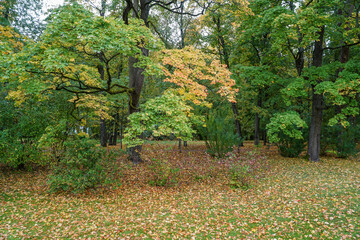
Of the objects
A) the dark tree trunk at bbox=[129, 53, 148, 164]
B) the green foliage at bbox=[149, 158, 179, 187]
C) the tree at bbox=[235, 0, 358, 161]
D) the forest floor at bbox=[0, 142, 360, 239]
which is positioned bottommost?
the forest floor at bbox=[0, 142, 360, 239]

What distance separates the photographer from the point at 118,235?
4.50 metres

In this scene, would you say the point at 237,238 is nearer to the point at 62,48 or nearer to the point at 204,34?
the point at 62,48

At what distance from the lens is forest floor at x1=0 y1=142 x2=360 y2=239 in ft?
15.0

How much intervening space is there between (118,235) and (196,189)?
11.3ft

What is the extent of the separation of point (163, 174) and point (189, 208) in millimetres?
1916

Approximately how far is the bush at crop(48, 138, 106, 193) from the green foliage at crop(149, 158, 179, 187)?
1799mm

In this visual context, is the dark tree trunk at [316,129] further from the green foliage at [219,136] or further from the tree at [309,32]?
the green foliage at [219,136]

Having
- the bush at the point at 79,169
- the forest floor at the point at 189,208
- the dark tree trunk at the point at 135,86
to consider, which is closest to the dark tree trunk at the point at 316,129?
the forest floor at the point at 189,208

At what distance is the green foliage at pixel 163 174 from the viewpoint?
746 cm

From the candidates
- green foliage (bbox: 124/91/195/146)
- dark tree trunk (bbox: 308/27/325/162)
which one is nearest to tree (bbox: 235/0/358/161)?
A: dark tree trunk (bbox: 308/27/325/162)

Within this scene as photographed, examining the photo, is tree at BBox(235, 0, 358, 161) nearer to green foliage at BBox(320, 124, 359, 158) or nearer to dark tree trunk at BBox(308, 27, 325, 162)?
dark tree trunk at BBox(308, 27, 325, 162)

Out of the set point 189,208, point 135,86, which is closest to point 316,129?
point 189,208

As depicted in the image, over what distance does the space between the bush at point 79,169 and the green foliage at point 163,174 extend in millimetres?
1799

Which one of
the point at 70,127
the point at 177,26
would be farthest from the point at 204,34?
the point at 70,127
